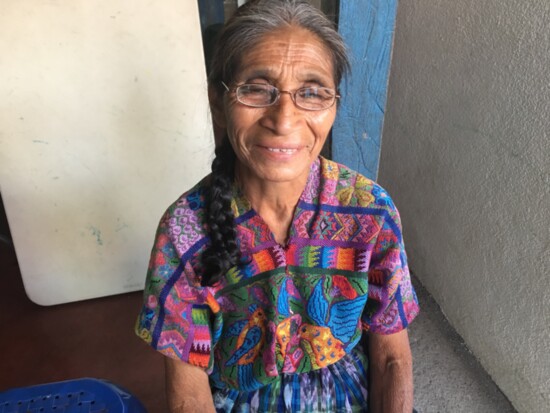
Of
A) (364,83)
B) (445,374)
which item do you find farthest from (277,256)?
(445,374)

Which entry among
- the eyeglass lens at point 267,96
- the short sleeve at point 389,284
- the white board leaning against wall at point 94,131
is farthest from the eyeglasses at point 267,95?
the white board leaning against wall at point 94,131

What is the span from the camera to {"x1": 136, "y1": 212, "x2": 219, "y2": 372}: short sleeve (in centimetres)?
98

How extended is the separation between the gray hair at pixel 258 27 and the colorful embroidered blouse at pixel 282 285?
28cm

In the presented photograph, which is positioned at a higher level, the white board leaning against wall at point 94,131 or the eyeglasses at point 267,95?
the eyeglasses at point 267,95

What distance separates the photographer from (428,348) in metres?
2.02

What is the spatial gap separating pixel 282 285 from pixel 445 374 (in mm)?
1249

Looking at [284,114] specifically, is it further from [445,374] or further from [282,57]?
[445,374]

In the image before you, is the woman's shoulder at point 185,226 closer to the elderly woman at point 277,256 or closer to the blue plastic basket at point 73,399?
the elderly woman at point 277,256

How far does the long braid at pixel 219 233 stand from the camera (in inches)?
38.2

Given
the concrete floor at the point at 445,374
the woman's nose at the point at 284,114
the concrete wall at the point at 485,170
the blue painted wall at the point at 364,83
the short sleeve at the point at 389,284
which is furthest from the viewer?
the concrete floor at the point at 445,374

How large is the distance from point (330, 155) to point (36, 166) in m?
1.37

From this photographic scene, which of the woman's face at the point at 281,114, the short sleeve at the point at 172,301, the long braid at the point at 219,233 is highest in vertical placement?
the woman's face at the point at 281,114

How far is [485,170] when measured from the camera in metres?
1.71

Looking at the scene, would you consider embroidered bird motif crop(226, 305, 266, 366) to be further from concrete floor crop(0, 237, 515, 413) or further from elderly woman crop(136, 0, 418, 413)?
concrete floor crop(0, 237, 515, 413)
